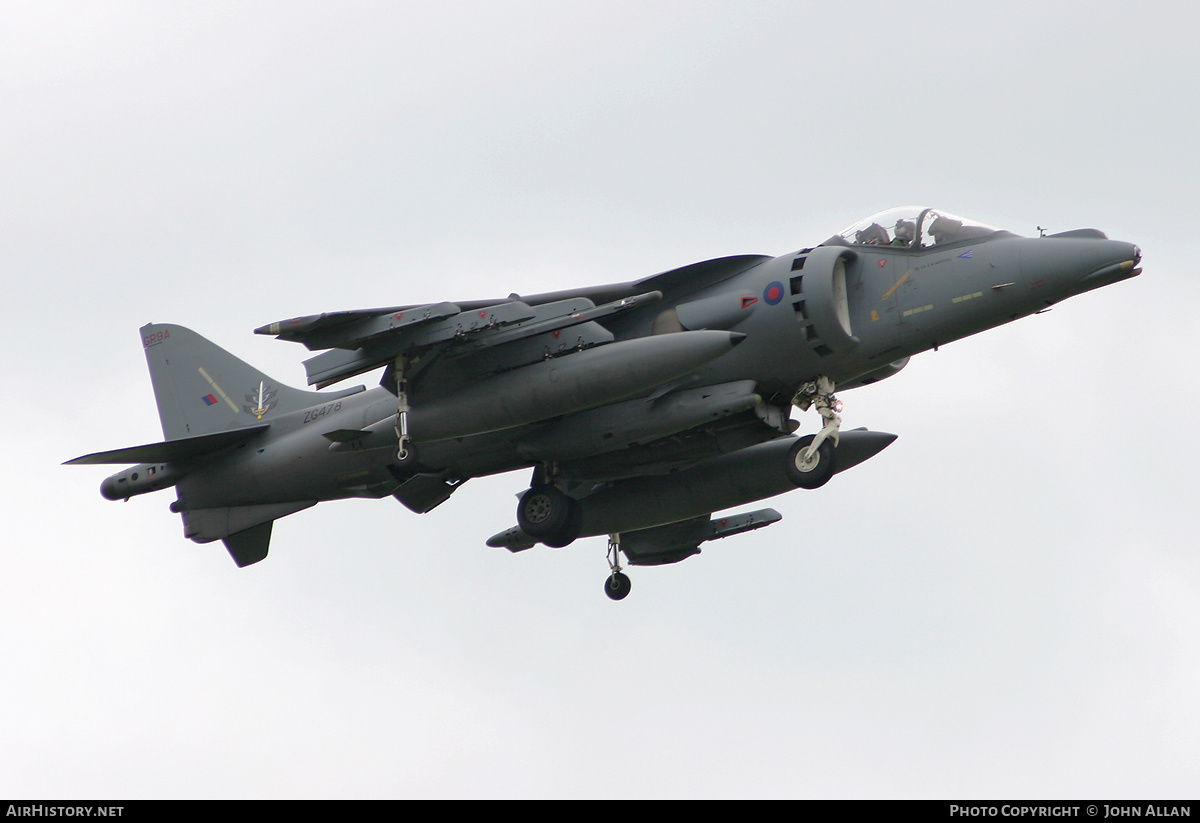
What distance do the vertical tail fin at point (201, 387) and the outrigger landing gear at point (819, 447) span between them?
8.09 meters

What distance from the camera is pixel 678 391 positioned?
1784cm

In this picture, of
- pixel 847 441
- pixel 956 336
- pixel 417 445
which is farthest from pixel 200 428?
pixel 956 336

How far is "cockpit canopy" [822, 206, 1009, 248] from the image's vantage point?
1725 centimetres

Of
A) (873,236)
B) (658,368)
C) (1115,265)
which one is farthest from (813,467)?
(1115,265)

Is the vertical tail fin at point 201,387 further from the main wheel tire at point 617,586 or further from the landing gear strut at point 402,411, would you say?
the main wheel tire at point 617,586

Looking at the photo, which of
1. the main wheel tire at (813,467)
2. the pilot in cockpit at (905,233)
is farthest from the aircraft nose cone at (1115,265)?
the main wheel tire at (813,467)

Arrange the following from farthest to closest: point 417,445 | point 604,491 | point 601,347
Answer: point 604,491
point 417,445
point 601,347

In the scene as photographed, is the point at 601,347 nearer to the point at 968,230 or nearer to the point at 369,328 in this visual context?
the point at 369,328

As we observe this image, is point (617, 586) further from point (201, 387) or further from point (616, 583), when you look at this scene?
point (201, 387)

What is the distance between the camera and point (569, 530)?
19.4 metres

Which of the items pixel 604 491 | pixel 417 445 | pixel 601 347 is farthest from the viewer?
pixel 604 491

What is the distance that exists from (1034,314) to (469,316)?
7.13 meters

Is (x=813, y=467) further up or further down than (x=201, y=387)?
further down

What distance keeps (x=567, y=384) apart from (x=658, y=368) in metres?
1.25
